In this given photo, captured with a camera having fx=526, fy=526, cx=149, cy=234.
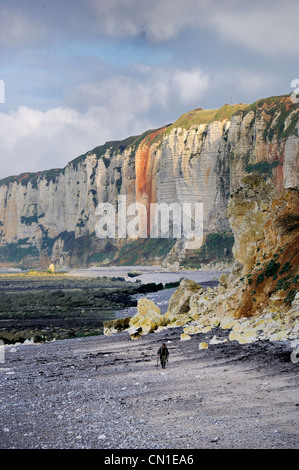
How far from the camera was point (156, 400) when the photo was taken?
12484 millimetres

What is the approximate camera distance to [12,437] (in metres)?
9.98

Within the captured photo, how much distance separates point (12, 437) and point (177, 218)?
→ 4765 inches

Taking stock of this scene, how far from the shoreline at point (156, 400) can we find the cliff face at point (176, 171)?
7978 centimetres

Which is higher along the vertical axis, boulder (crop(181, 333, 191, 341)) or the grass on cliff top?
the grass on cliff top

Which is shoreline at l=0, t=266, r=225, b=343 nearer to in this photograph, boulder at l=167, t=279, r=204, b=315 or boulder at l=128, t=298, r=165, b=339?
boulder at l=128, t=298, r=165, b=339

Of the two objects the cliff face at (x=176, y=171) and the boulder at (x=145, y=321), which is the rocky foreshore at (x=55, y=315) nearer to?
the boulder at (x=145, y=321)

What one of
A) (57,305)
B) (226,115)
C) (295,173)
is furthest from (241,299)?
(226,115)

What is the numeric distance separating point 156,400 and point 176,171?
122 meters

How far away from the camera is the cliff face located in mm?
114688

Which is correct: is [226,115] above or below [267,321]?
above

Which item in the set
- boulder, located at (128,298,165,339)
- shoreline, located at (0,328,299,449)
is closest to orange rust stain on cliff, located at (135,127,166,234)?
boulder, located at (128,298,165,339)

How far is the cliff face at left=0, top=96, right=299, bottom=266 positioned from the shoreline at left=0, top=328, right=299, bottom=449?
262ft

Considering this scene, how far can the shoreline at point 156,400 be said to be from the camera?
944 centimetres
